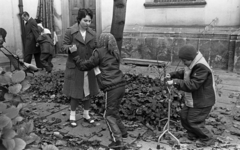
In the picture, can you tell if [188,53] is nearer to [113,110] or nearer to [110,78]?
[110,78]

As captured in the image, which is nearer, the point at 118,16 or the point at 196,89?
the point at 196,89

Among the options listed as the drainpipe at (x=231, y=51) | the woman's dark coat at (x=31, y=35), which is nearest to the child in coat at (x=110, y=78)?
the woman's dark coat at (x=31, y=35)

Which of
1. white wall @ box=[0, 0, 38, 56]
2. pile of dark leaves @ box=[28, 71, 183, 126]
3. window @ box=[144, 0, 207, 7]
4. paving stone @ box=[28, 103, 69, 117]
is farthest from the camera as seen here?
white wall @ box=[0, 0, 38, 56]

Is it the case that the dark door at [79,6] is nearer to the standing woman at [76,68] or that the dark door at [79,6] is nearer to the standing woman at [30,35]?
the standing woman at [30,35]

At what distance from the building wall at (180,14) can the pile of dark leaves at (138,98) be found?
11.0 feet

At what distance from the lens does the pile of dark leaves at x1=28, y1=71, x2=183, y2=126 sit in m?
4.17

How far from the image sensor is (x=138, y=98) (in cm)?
468

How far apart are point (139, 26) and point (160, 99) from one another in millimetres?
5347

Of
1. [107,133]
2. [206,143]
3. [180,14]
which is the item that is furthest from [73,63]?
[180,14]

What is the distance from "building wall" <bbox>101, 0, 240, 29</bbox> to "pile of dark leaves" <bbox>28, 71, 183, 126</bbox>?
3.34 metres

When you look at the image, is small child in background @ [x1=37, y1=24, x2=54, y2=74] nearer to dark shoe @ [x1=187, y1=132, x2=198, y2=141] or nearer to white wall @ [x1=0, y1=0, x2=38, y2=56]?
white wall @ [x1=0, y1=0, x2=38, y2=56]

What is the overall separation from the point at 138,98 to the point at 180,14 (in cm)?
480

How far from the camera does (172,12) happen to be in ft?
28.5

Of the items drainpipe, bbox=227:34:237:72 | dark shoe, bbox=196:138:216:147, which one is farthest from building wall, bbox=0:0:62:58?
dark shoe, bbox=196:138:216:147
